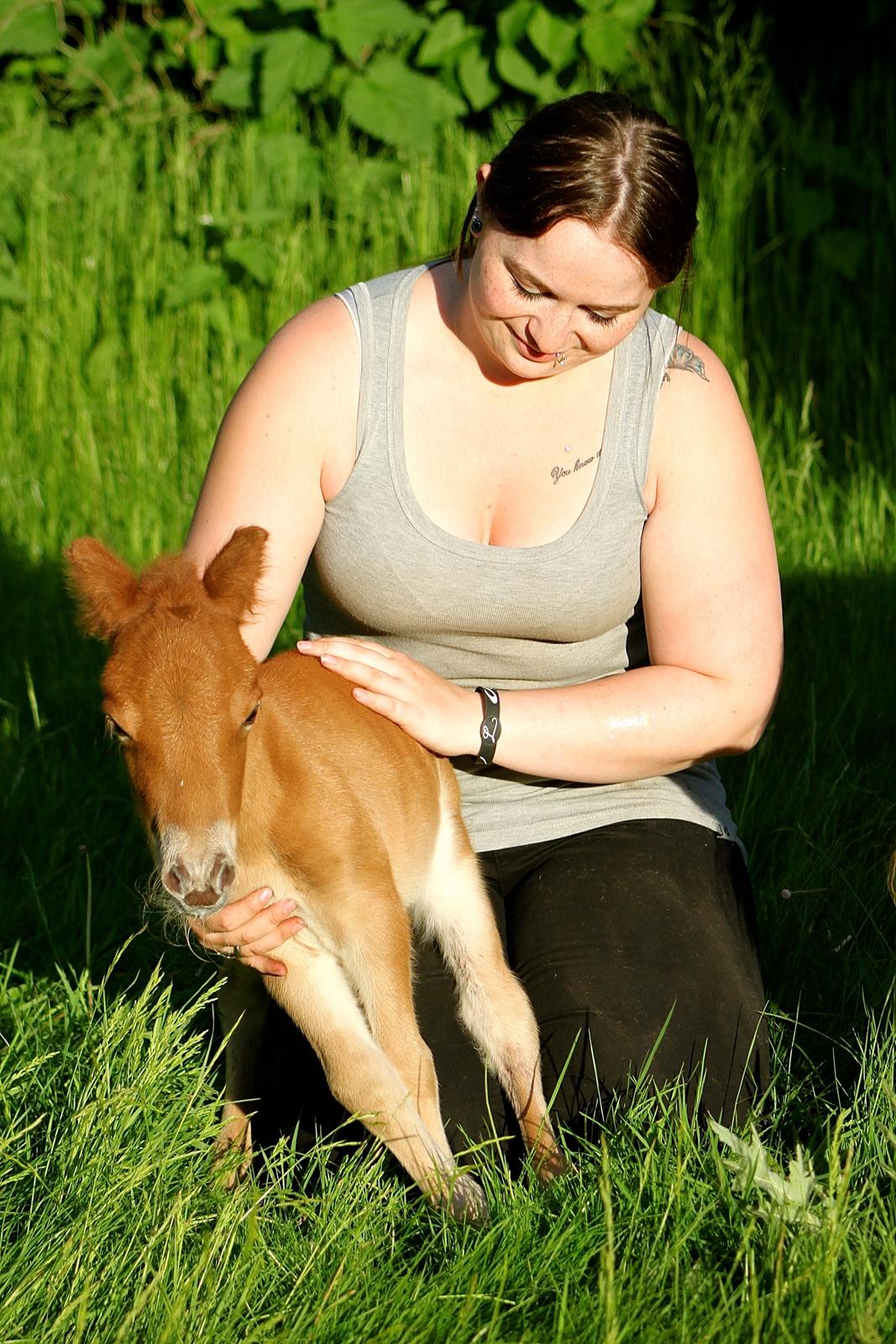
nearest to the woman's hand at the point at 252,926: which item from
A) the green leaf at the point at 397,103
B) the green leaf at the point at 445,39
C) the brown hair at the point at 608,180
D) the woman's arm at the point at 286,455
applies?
the woman's arm at the point at 286,455

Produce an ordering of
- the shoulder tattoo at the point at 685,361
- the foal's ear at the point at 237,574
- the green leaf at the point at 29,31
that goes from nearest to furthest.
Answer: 1. the foal's ear at the point at 237,574
2. the shoulder tattoo at the point at 685,361
3. the green leaf at the point at 29,31

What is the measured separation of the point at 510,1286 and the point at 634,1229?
210 millimetres

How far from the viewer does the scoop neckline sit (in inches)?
113

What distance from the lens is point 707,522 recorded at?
2.97 metres

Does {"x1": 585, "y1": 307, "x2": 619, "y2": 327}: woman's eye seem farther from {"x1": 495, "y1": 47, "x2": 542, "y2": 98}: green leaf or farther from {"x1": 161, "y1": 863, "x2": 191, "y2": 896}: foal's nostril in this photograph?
{"x1": 495, "y1": 47, "x2": 542, "y2": 98}: green leaf

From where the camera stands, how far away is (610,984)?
2799 mm

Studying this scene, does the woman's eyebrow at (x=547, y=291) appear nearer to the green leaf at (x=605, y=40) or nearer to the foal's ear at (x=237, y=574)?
the foal's ear at (x=237, y=574)

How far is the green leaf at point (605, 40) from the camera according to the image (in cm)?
561

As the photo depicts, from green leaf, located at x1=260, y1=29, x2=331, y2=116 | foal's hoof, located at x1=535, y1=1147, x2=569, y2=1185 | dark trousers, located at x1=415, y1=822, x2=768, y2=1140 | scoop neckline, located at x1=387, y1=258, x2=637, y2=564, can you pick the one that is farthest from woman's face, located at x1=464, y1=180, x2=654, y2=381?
green leaf, located at x1=260, y1=29, x2=331, y2=116

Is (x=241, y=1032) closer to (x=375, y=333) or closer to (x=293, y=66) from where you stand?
(x=375, y=333)

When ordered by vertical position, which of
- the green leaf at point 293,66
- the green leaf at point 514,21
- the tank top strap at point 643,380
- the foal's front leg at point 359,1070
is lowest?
the foal's front leg at point 359,1070

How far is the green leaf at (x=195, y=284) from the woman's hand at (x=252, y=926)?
140 inches

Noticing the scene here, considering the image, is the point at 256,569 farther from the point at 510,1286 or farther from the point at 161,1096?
the point at 510,1286

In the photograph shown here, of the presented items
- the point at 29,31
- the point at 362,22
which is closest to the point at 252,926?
the point at 362,22
